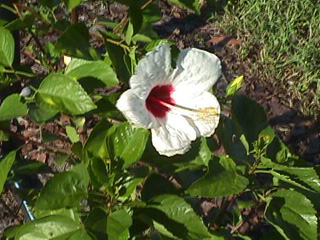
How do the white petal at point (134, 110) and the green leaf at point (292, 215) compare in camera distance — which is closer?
the white petal at point (134, 110)

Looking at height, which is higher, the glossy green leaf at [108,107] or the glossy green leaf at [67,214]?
the glossy green leaf at [108,107]

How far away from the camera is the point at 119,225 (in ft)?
5.17

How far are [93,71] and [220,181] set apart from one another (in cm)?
39

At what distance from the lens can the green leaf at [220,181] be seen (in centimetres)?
159

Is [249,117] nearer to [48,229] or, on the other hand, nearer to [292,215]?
[292,215]

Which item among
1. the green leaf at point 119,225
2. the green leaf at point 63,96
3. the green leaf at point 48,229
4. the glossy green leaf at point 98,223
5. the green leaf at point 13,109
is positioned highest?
the green leaf at point 63,96

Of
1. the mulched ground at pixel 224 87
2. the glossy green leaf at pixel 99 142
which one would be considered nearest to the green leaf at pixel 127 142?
the glossy green leaf at pixel 99 142

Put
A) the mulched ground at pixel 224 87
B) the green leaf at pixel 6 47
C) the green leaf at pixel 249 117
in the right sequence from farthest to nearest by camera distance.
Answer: the mulched ground at pixel 224 87
the green leaf at pixel 249 117
the green leaf at pixel 6 47

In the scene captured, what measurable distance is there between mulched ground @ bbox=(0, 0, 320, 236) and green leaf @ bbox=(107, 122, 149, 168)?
135 cm

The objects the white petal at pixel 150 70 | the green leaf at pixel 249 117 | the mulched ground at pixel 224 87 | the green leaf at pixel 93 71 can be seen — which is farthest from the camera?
the mulched ground at pixel 224 87

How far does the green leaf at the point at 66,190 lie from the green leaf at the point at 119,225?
8 centimetres

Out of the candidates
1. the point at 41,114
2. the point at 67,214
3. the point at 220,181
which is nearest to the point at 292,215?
the point at 220,181

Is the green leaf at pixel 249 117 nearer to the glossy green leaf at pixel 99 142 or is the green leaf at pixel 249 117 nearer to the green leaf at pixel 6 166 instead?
the glossy green leaf at pixel 99 142

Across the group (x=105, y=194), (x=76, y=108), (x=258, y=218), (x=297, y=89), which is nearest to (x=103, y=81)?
(x=76, y=108)
